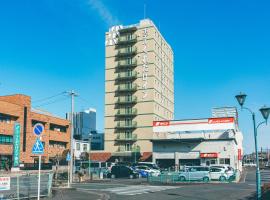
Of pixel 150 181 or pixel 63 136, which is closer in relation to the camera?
pixel 150 181

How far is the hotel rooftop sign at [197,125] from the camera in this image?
212 feet

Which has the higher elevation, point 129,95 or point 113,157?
point 129,95

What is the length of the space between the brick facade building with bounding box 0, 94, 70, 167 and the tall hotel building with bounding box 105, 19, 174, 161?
13437 millimetres

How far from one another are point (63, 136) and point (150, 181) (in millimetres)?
45092

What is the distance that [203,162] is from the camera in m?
64.5

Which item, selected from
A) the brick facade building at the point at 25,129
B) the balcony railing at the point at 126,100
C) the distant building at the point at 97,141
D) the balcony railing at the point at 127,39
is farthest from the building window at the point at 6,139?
the distant building at the point at 97,141

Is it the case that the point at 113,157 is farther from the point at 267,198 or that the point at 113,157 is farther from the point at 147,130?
the point at 267,198

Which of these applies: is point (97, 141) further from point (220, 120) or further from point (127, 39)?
point (220, 120)

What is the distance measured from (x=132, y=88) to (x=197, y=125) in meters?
25.5

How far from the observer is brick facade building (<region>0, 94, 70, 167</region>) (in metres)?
64.0

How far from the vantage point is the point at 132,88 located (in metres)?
88.6

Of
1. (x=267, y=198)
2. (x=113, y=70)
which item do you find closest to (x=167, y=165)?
(x=113, y=70)

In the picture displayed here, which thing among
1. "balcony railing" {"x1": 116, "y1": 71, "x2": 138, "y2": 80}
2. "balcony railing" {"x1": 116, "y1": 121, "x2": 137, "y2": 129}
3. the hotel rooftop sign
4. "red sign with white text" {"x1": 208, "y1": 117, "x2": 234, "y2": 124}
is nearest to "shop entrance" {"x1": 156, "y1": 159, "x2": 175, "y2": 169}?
the hotel rooftop sign

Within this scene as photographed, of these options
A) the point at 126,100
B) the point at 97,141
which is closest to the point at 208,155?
the point at 126,100
